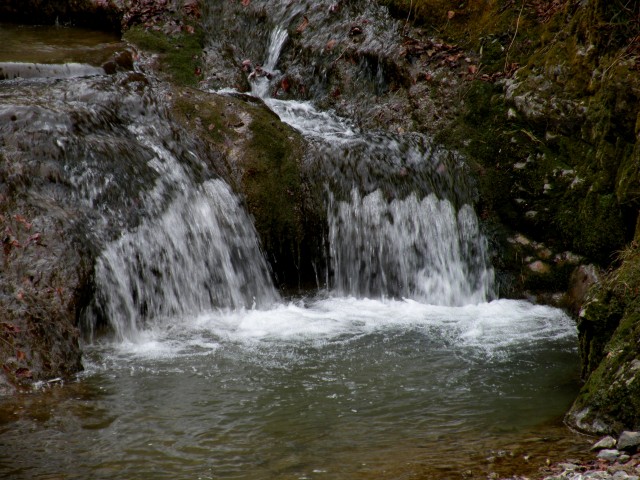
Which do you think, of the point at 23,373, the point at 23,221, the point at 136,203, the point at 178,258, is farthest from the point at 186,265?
the point at 23,373

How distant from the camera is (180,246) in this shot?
716 centimetres

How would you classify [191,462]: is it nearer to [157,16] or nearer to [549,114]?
[549,114]

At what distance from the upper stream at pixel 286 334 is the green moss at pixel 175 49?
41.8 inches

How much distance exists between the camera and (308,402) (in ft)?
16.0

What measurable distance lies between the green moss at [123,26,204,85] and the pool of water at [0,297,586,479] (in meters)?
4.33

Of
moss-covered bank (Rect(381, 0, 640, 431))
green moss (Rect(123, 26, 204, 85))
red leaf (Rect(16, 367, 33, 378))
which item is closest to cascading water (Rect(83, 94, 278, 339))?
red leaf (Rect(16, 367, 33, 378))

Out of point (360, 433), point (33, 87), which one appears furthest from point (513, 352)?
point (33, 87)

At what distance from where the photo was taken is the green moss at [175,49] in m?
→ 9.94

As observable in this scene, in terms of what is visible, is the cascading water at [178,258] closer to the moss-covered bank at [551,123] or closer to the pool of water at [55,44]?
the pool of water at [55,44]

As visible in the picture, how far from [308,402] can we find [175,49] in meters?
6.97

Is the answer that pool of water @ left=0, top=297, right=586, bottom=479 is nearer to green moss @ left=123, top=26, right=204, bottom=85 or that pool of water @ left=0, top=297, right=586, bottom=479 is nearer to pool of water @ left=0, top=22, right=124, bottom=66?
pool of water @ left=0, top=22, right=124, bottom=66

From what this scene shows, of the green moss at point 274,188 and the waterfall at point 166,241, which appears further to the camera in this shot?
the green moss at point 274,188

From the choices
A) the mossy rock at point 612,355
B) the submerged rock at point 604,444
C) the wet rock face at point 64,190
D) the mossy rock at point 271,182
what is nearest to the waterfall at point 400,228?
the mossy rock at point 271,182

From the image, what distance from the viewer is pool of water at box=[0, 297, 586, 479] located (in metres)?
3.94
